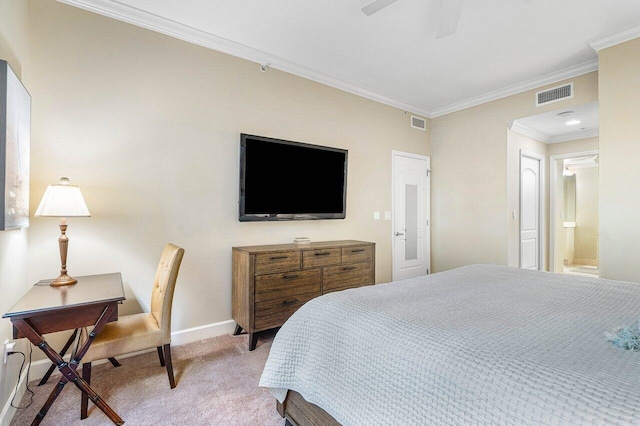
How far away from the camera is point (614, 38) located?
295 cm

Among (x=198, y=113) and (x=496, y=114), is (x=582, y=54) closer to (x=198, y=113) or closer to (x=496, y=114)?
(x=496, y=114)

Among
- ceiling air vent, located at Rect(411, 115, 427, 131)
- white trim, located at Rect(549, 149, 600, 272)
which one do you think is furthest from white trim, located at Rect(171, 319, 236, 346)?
white trim, located at Rect(549, 149, 600, 272)

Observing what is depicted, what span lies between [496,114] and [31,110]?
5.09 meters

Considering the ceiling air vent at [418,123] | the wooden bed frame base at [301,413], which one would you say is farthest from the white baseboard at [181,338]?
the ceiling air vent at [418,123]

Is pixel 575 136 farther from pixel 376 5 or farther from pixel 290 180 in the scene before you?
pixel 290 180

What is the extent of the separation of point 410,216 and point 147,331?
3905 millimetres

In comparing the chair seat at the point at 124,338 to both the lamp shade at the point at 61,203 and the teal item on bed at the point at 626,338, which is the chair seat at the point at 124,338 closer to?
the lamp shade at the point at 61,203

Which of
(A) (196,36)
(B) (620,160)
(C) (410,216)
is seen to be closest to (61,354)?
(A) (196,36)

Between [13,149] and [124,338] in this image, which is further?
[124,338]

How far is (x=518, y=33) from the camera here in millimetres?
2904

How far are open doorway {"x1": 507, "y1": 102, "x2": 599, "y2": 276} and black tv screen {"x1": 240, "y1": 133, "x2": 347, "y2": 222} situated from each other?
2.52 metres

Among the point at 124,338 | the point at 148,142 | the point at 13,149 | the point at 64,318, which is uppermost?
the point at 148,142

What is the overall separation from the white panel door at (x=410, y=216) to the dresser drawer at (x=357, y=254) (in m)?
1.19

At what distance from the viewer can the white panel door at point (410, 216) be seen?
4664 millimetres
